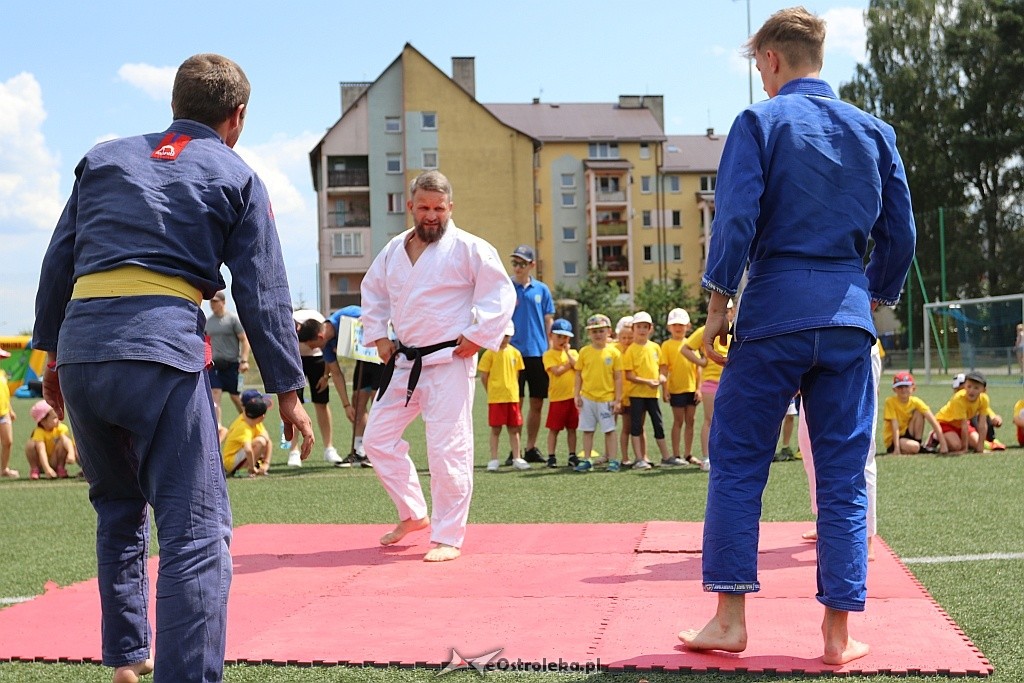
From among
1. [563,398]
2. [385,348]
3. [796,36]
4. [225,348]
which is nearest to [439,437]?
[385,348]

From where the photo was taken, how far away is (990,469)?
33.3ft

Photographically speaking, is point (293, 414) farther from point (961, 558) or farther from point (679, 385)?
point (679, 385)

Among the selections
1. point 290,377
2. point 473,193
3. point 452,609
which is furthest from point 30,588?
point 473,193

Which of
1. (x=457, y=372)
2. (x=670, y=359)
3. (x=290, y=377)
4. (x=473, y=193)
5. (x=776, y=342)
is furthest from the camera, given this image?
(x=473, y=193)

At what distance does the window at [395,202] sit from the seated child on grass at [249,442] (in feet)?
181

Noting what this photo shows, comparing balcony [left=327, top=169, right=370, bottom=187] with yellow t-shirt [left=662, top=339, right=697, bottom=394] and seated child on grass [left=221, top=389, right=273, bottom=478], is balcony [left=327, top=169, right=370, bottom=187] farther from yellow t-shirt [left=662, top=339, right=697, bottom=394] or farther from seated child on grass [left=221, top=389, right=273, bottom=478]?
yellow t-shirt [left=662, top=339, right=697, bottom=394]

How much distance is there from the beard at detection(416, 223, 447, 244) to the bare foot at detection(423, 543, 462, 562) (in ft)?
5.46

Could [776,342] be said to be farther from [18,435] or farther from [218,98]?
[18,435]

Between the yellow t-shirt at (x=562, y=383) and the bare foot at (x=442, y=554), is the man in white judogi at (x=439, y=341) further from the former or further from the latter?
the yellow t-shirt at (x=562, y=383)

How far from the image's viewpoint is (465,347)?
638 cm

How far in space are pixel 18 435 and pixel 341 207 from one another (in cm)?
4948

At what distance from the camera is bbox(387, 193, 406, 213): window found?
2613 inches

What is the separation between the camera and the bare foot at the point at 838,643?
12.7ft

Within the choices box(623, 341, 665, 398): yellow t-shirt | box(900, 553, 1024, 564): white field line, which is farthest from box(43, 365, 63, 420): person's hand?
box(623, 341, 665, 398): yellow t-shirt
